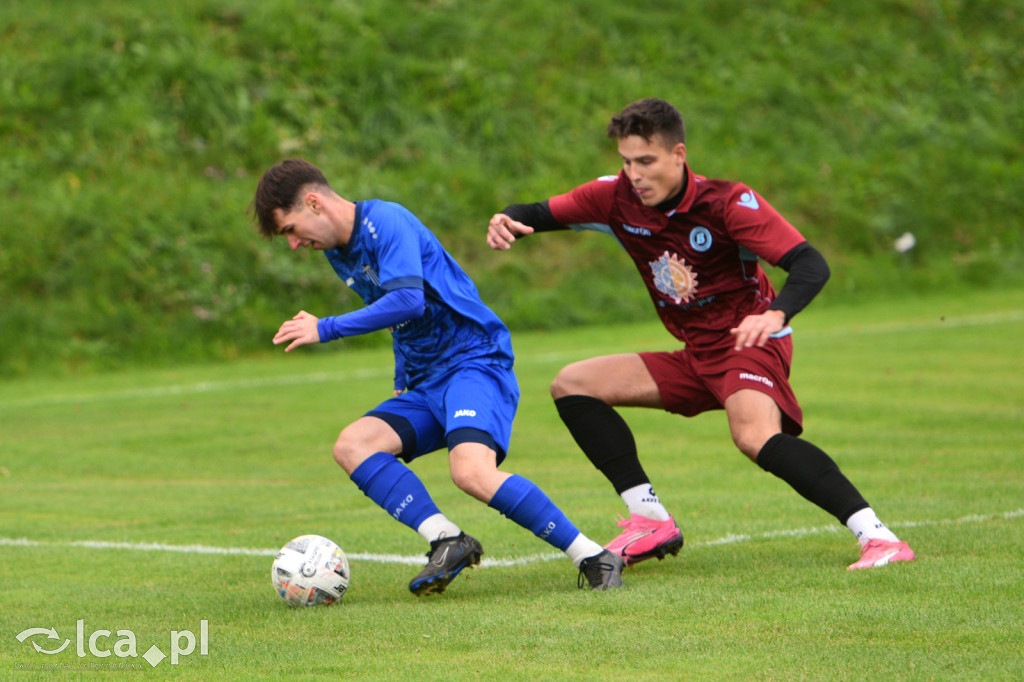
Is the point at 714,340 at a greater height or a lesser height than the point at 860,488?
greater

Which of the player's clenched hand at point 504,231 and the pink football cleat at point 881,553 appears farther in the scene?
the player's clenched hand at point 504,231

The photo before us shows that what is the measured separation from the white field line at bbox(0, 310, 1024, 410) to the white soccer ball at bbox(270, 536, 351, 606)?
28.7ft

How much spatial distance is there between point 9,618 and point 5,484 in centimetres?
426

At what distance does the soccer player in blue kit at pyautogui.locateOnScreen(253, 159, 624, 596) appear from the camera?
4.80 metres

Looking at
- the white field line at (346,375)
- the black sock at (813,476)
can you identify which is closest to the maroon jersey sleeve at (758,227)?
the black sock at (813,476)

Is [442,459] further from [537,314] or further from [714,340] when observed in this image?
[537,314]

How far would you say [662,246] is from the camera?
5461 mm

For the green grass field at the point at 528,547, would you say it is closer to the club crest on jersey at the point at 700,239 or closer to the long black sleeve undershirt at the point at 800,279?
the long black sleeve undershirt at the point at 800,279

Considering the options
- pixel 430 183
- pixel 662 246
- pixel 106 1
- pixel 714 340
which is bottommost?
pixel 714 340

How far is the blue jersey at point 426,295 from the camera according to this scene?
5.01 meters

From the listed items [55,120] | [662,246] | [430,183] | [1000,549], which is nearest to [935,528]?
[1000,549]

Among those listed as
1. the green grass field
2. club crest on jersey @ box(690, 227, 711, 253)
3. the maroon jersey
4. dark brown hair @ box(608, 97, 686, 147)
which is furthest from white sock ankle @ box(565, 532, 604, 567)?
dark brown hair @ box(608, 97, 686, 147)

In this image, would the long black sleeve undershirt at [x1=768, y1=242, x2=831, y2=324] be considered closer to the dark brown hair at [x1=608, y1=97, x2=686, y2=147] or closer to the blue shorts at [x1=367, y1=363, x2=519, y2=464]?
the dark brown hair at [x1=608, y1=97, x2=686, y2=147]

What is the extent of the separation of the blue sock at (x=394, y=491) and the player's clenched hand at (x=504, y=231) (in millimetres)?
1118
